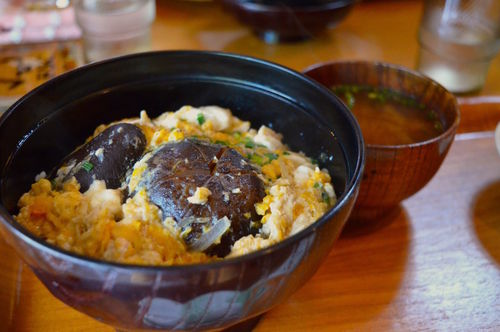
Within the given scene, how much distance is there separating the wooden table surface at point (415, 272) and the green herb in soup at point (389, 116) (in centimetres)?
20

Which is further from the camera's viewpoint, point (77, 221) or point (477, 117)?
point (477, 117)

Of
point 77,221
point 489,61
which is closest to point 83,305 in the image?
point 77,221

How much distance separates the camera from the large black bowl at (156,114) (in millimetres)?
797

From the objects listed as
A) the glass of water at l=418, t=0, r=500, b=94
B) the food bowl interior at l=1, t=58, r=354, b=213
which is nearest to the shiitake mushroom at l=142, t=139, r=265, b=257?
the food bowl interior at l=1, t=58, r=354, b=213

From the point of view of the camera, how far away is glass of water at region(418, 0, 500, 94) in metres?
1.94

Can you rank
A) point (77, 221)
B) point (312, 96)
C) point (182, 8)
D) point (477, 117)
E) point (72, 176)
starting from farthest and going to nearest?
point (182, 8) → point (477, 117) → point (312, 96) → point (72, 176) → point (77, 221)

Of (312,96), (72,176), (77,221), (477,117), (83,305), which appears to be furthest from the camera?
(477,117)

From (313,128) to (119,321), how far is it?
639mm

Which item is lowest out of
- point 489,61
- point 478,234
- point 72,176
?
point 478,234

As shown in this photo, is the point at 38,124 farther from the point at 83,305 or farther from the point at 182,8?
the point at 182,8

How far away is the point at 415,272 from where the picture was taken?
1.25 meters

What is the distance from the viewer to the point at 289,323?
112cm

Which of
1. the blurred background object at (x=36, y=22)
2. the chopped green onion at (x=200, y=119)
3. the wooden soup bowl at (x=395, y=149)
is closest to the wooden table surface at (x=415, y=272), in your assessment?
the wooden soup bowl at (x=395, y=149)

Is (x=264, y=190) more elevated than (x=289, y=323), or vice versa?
(x=264, y=190)
